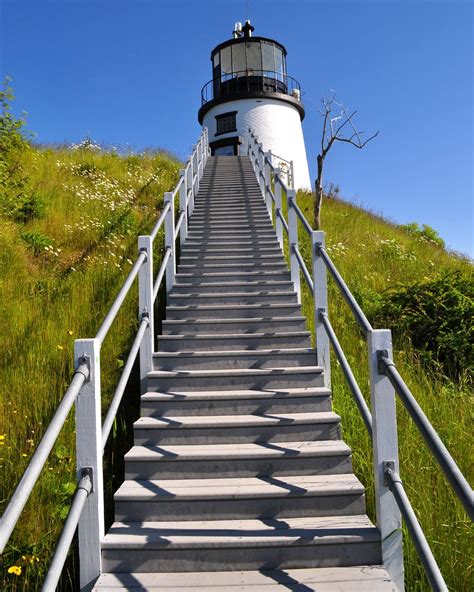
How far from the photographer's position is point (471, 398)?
4230 millimetres

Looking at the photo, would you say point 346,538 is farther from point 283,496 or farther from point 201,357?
point 201,357

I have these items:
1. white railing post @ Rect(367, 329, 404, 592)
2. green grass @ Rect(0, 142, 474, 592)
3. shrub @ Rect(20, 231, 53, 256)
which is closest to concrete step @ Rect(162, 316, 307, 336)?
green grass @ Rect(0, 142, 474, 592)

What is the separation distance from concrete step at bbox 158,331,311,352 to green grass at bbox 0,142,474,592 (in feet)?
1.66

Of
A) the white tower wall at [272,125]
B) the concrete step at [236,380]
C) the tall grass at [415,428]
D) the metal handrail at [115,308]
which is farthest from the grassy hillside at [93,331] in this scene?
the white tower wall at [272,125]

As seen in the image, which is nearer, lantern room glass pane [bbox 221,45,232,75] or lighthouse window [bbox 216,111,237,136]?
lighthouse window [bbox 216,111,237,136]

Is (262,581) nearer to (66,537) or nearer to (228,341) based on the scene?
(66,537)

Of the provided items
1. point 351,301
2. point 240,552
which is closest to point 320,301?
point 351,301

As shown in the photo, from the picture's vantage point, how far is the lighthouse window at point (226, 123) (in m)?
19.8

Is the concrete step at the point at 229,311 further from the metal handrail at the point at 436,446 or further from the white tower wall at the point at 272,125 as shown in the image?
the white tower wall at the point at 272,125

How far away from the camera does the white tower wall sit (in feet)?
63.3

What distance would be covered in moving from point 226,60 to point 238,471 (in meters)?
22.2

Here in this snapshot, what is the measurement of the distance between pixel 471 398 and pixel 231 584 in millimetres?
3039

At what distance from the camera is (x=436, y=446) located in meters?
1.76

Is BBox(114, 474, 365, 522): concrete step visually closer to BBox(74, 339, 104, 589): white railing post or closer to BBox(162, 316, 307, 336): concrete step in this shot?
BBox(74, 339, 104, 589): white railing post
